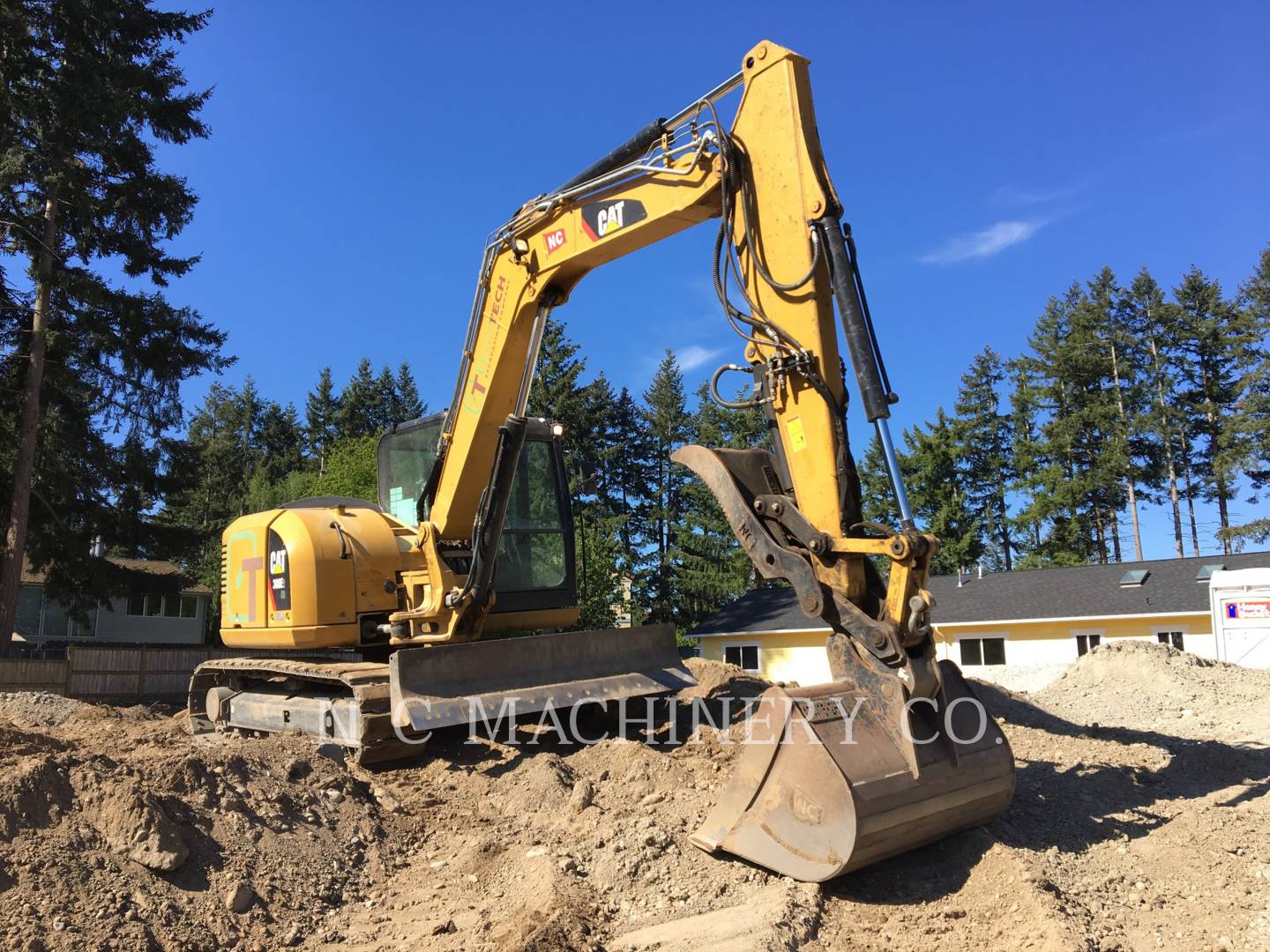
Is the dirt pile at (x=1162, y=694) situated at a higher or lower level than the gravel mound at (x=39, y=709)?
lower

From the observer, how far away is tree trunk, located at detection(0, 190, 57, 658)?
16.8 metres

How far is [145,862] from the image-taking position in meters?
4.50

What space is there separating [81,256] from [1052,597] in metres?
24.3

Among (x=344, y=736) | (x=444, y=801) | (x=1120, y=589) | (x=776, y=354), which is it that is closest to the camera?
(x=776, y=354)

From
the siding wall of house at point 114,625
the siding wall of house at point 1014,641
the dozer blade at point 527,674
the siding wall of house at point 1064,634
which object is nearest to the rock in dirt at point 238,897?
the dozer blade at point 527,674

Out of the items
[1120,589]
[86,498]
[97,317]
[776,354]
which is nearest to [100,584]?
[86,498]

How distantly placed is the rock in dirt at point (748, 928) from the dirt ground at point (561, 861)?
0.01 metres

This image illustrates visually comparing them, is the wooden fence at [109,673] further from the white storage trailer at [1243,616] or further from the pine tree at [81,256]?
the white storage trailer at [1243,616]

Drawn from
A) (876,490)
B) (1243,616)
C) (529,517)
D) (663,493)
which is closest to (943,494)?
(876,490)

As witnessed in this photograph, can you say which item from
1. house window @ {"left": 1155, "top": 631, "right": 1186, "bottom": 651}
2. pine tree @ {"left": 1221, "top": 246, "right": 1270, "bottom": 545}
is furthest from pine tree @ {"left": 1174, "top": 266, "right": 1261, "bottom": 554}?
house window @ {"left": 1155, "top": 631, "right": 1186, "bottom": 651}

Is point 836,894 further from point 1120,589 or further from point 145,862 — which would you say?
point 1120,589

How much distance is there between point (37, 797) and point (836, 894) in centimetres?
391

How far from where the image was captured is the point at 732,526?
5180mm

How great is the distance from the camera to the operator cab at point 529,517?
26.8 feet
